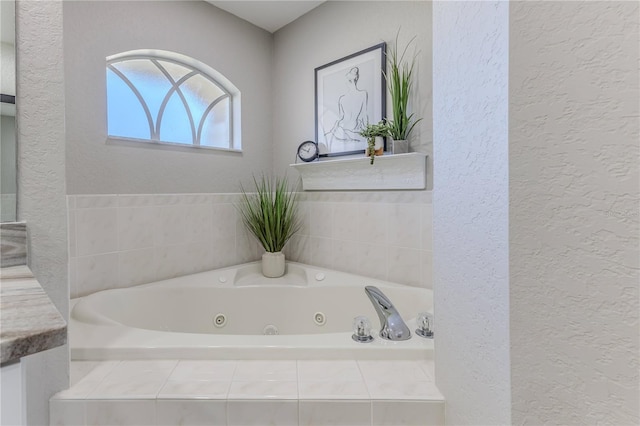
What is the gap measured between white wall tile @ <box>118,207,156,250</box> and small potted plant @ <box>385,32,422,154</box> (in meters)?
1.55

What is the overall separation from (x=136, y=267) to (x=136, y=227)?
9.7 inches

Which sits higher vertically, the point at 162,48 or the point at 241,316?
the point at 162,48

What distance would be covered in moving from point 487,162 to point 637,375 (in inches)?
18.7

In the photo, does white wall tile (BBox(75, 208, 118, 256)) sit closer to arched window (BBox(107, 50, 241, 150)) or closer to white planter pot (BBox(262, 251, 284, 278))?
arched window (BBox(107, 50, 241, 150))

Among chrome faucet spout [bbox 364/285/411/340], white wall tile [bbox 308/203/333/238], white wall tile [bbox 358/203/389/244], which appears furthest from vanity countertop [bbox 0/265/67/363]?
white wall tile [bbox 308/203/333/238]

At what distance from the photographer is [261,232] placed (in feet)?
7.47

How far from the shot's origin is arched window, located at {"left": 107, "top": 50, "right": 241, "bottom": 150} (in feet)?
6.27

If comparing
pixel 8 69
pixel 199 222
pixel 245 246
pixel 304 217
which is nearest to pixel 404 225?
pixel 304 217

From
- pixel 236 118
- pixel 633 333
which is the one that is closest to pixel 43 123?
pixel 633 333

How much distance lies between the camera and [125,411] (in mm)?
904

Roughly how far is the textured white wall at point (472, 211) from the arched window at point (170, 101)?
1814 mm

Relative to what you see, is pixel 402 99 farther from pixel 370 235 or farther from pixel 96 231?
pixel 96 231

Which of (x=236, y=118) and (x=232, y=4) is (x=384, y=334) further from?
(x=232, y=4)

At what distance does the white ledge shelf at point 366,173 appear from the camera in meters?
1.77
